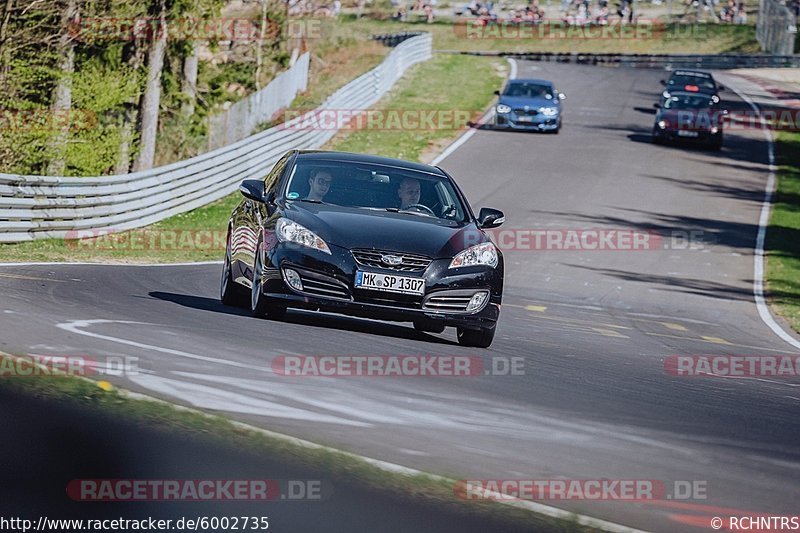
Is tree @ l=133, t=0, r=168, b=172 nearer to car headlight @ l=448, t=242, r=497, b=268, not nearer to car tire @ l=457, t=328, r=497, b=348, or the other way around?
car tire @ l=457, t=328, r=497, b=348

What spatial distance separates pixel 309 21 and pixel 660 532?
5576 centimetres

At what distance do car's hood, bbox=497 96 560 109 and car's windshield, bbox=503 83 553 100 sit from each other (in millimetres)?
136

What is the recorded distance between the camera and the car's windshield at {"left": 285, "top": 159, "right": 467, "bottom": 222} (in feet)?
37.3

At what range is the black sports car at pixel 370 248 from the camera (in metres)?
10.2

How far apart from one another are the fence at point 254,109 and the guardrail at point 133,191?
2244mm

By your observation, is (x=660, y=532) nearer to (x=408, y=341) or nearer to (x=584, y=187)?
(x=408, y=341)

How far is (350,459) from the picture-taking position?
229 inches

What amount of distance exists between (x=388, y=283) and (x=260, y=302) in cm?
117

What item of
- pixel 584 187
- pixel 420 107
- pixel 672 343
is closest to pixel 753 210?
pixel 584 187
